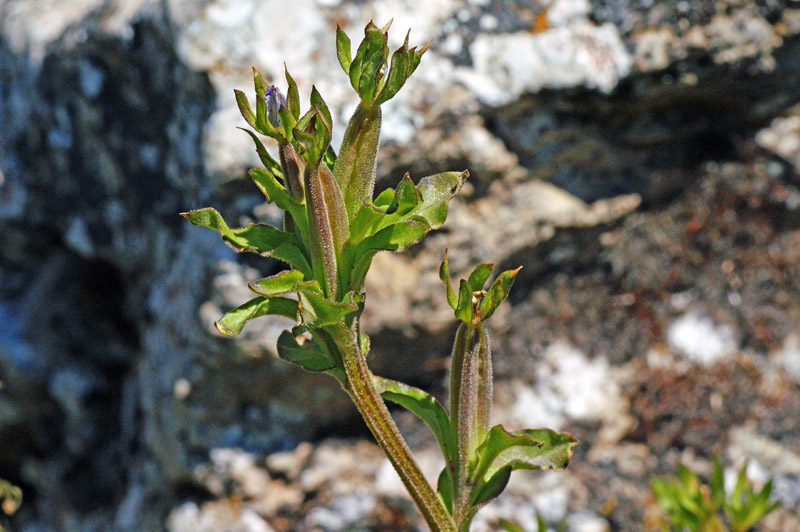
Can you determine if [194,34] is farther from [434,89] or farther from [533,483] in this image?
[533,483]

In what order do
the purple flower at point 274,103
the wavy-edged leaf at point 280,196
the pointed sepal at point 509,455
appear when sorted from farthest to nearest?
the pointed sepal at point 509,455
the wavy-edged leaf at point 280,196
the purple flower at point 274,103

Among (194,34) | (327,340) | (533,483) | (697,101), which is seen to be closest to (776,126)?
(697,101)

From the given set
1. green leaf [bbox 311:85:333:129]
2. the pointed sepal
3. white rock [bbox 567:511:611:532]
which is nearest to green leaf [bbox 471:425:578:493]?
the pointed sepal

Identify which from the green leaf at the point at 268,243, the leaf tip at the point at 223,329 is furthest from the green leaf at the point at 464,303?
the leaf tip at the point at 223,329

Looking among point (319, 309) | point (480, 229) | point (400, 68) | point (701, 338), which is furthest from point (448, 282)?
point (701, 338)

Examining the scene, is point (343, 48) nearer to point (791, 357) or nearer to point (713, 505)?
point (713, 505)

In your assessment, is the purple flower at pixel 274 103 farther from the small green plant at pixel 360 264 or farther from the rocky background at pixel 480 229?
the rocky background at pixel 480 229

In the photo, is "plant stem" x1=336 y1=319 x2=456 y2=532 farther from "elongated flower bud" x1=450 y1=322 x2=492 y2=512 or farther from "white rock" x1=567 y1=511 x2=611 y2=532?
"white rock" x1=567 y1=511 x2=611 y2=532

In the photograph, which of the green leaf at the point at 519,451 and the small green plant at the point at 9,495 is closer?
the green leaf at the point at 519,451
